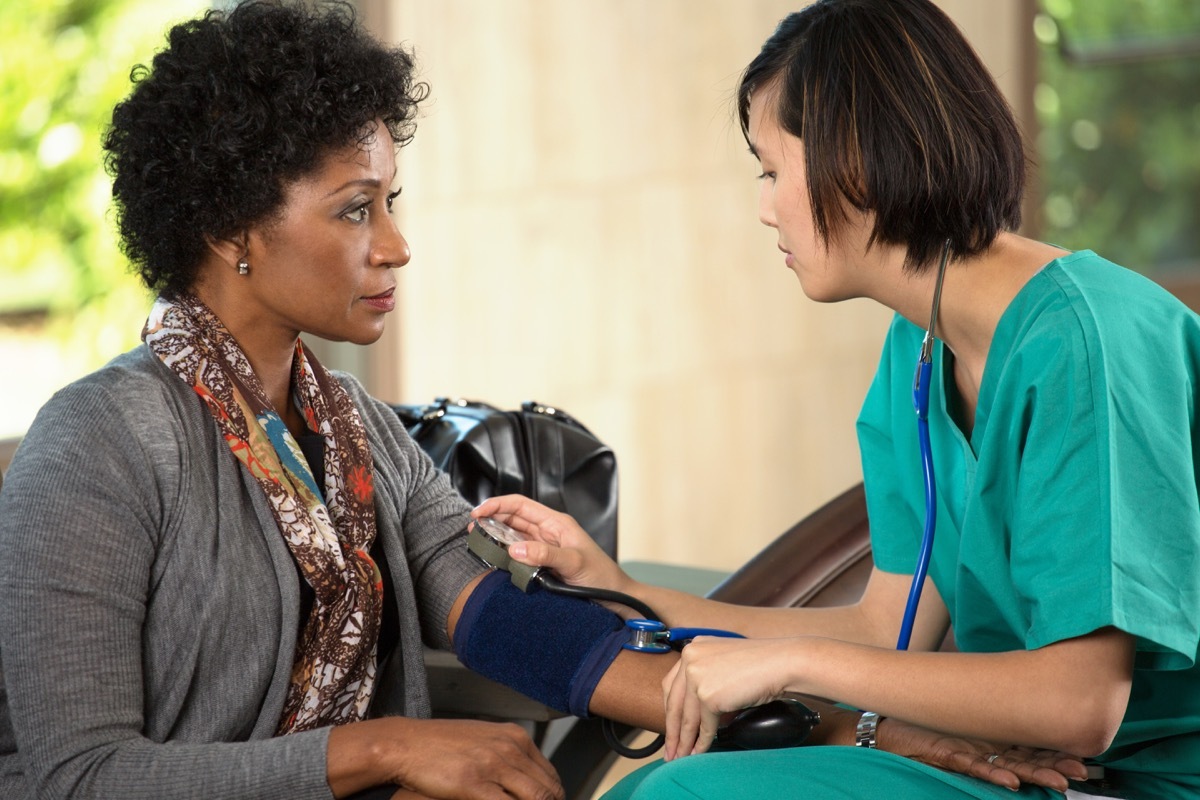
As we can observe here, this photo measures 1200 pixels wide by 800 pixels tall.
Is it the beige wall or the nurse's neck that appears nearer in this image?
the nurse's neck

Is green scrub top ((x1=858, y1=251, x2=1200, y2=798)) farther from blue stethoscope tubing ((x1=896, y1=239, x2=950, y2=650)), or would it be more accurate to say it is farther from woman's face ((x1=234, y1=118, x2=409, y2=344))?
woman's face ((x1=234, y1=118, x2=409, y2=344))

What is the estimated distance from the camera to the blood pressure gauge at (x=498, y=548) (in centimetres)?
160

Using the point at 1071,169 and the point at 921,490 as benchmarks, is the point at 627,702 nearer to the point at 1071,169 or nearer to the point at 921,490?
the point at 921,490

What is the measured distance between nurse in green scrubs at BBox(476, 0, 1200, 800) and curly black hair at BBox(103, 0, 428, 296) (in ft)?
1.46

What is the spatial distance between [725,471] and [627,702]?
2546 millimetres

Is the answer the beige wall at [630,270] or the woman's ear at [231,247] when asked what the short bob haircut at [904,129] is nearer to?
the woman's ear at [231,247]

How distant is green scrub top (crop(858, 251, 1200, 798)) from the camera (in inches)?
47.4

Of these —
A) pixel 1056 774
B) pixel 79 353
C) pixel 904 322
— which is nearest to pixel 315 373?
pixel 904 322

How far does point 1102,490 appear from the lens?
1.20m

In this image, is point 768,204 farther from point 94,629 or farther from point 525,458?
point 94,629

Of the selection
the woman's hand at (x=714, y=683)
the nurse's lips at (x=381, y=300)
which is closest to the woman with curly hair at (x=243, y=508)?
the nurse's lips at (x=381, y=300)

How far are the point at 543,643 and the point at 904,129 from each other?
665 millimetres

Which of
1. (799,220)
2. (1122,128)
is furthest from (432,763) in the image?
(1122,128)

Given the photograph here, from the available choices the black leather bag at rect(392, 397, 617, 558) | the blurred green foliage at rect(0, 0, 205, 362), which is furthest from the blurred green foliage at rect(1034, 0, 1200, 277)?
the black leather bag at rect(392, 397, 617, 558)
